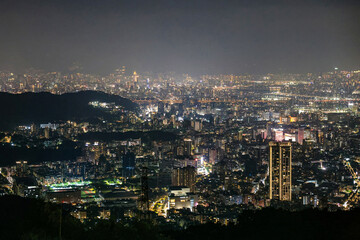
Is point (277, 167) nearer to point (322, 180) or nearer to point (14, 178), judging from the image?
point (322, 180)

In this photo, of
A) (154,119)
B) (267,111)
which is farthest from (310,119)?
(154,119)

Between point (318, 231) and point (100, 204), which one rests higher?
point (318, 231)

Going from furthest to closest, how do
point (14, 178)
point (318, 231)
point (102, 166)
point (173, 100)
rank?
point (173, 100), point (102, 166), point (14, 178), point (318, 231)

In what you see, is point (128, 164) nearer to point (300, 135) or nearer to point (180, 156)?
point (180, 156)

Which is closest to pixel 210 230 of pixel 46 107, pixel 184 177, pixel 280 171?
pixel 280 171

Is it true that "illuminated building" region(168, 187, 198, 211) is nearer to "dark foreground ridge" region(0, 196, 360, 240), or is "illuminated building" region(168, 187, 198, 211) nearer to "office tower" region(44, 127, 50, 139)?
"dark foreground ridge" region(0, 196, 360, 240)

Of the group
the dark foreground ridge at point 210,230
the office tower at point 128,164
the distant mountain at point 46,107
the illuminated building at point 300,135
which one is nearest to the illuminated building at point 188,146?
the office tower at point 128,164

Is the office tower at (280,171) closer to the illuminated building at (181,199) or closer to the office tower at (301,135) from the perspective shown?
the illuminated building at (181,199)
